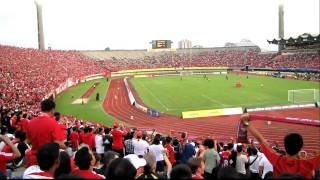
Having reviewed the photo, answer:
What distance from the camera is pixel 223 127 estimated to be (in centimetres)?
2958

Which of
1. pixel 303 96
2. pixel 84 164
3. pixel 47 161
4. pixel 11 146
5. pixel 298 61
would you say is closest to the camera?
pixel 47 161

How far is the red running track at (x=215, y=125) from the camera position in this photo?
26.2 metres

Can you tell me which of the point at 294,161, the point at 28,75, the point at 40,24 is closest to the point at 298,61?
the point at 40,24

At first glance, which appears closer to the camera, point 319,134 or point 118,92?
Result: point 319,134

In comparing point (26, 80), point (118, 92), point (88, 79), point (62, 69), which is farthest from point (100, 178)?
point (88, 79)

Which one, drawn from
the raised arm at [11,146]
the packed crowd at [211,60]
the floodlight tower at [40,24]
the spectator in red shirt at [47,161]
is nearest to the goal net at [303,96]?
the raised arm at [11,146]

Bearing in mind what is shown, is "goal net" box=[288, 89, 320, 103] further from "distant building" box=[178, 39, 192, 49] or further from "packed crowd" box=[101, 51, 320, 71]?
"distant building" box=[178, 39, 192, 49]

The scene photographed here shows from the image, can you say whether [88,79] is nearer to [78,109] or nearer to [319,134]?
[78,109]

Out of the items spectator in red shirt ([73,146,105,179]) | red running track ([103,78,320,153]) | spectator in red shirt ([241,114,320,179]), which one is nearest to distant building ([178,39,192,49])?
red running track ([103,78,320,153])

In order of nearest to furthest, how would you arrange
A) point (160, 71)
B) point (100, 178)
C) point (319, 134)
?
point (100, 178) → point (319, 134) → point (160, 71)

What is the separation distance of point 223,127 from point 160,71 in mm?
70900

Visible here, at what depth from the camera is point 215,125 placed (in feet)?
99.6

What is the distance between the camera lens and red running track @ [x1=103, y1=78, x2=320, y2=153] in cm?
2625

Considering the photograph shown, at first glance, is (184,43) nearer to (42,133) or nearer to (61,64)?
(61,64)
